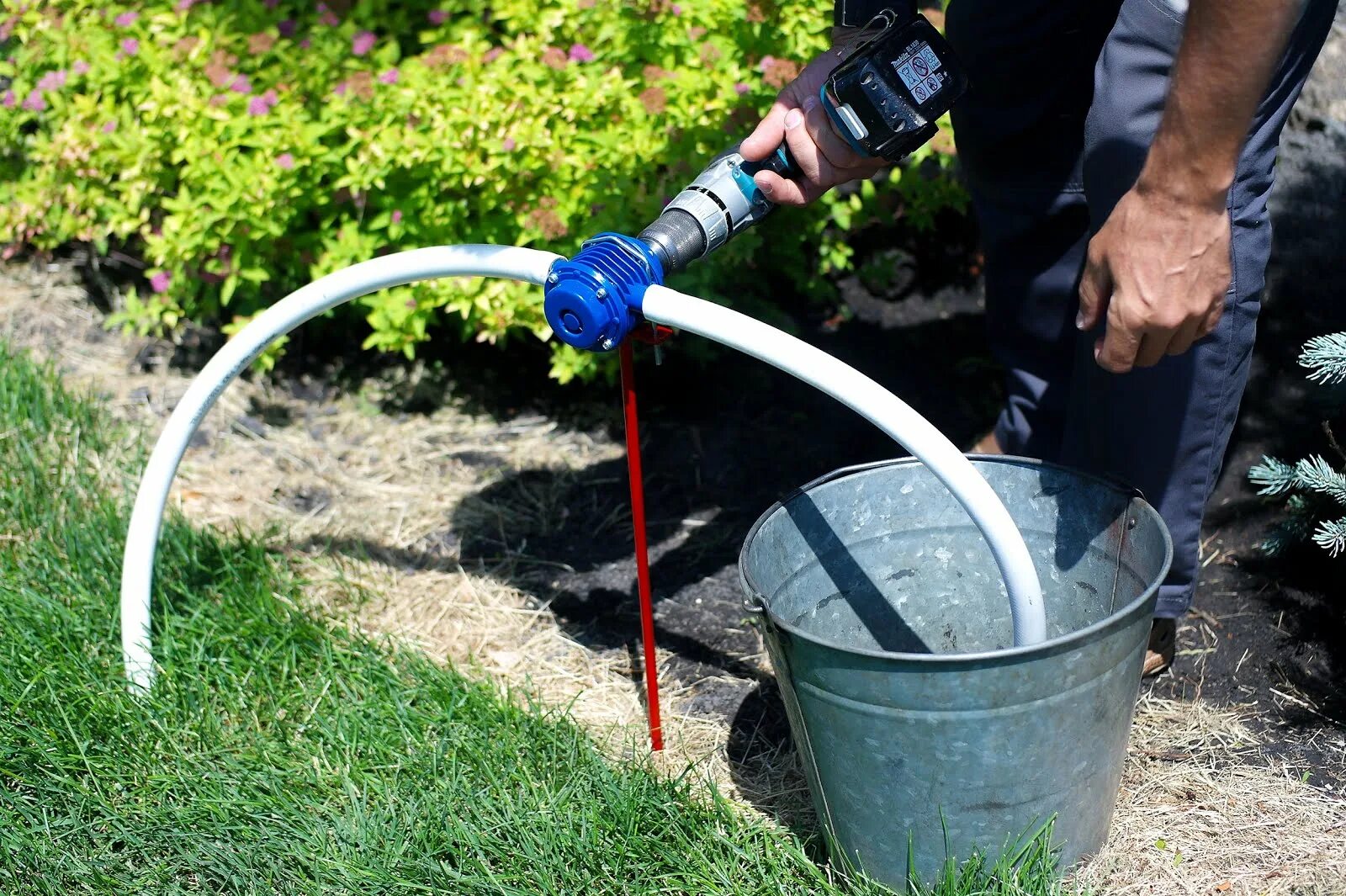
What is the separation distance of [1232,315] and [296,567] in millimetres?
1751

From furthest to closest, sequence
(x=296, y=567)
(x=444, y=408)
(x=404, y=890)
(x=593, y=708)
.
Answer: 1. (x=444, y=408)
2. (x=296, y=567)
3. (x=593, y=708)
4. (x=404, y=890)

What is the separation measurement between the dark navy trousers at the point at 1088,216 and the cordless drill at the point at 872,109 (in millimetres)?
251

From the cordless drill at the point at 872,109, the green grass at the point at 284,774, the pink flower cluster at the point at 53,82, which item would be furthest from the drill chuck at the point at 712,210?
the pink flower cluster at the point at 53,82

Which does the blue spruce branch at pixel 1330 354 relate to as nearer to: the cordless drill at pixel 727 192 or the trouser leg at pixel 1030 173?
the trouser leg at pixel 1030 173

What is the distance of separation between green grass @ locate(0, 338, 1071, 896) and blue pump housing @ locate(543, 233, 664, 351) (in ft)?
2.21

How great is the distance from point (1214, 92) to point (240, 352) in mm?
1353

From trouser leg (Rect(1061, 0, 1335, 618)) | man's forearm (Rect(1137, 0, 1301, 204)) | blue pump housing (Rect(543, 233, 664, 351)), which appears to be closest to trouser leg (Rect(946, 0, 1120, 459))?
trouser leg (Rect(1061, 0, 1335, 618))

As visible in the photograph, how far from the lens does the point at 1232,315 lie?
5.79ft

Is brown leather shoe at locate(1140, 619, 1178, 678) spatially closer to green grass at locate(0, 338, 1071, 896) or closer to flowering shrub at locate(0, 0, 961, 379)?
green grass at locate(0, 338, 1071, 896)

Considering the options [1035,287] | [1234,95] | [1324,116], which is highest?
[1234,95]

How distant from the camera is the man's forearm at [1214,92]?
1303 mm

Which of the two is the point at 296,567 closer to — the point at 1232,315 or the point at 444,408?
the point at 444,408

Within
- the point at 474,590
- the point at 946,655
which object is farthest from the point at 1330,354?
the point at 474,590

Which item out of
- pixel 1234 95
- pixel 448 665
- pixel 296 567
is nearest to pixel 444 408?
pixel 296 567
